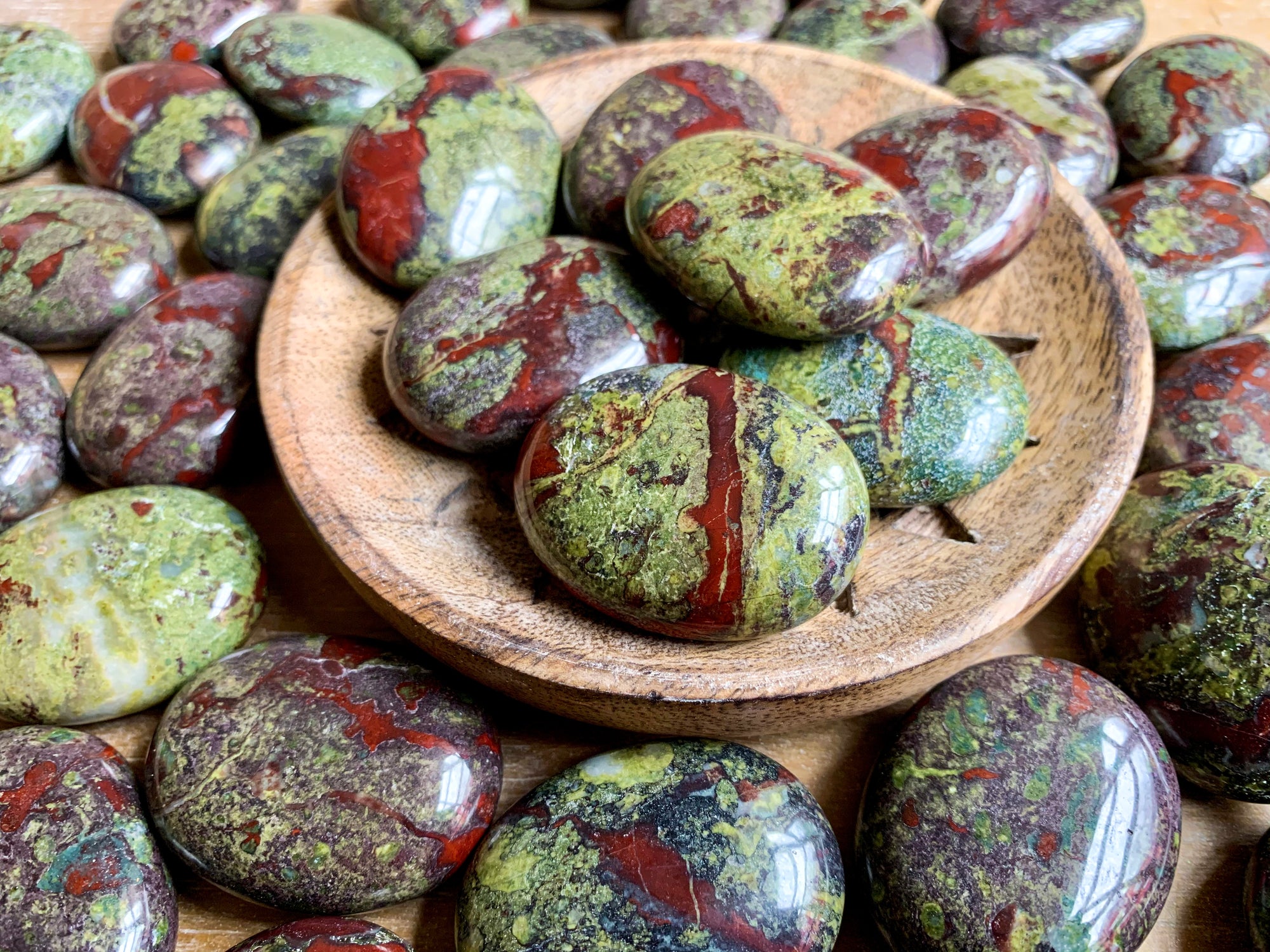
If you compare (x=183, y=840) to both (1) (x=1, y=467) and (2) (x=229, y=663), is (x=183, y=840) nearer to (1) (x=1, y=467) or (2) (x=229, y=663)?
(2) (x=229, y=663)

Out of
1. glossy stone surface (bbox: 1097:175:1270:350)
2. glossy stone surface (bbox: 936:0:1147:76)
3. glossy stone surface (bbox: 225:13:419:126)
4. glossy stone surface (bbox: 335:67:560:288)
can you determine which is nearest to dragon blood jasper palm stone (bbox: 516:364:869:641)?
glossy stone surface (bbox: 335:67:560:288)

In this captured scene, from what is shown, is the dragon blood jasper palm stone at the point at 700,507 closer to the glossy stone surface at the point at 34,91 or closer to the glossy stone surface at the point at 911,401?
the glossy stone surface at the point at 911,401

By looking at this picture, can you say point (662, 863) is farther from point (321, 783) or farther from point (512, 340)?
point (512, 340)

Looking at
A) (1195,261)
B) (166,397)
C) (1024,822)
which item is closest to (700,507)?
(1024,822)

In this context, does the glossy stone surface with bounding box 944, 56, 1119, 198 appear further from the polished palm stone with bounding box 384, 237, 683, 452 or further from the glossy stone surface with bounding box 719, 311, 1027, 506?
the polished palm stone with bounding box 384, 237, 683, 452

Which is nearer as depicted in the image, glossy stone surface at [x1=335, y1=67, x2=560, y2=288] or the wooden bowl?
the wooden bowl

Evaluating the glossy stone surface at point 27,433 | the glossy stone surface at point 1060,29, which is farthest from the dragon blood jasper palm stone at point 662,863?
the glossy stone surface at point 1060,29
